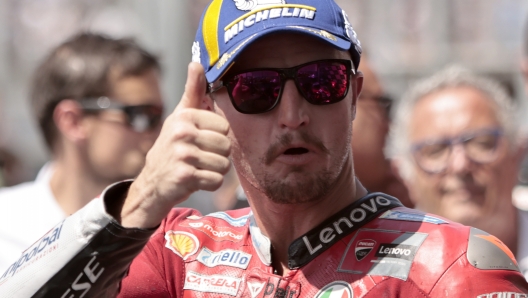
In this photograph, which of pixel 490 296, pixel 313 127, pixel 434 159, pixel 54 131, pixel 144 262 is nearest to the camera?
pixel 490 296

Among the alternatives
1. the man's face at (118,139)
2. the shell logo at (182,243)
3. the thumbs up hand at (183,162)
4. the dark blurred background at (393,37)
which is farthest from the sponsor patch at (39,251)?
the dark blurred background at (393,37)

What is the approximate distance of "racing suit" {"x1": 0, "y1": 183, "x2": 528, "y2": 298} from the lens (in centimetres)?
220

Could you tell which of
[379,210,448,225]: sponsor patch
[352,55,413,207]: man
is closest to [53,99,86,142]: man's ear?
[352,55,413,207]: man

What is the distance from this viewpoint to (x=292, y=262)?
246 centimetres

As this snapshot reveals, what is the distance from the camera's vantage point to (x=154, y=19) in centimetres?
668

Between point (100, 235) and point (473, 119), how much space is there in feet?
9.46

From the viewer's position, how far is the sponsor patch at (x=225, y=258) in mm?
2557

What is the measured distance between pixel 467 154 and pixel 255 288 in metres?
2.35

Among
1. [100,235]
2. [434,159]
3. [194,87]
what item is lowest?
[434,159]

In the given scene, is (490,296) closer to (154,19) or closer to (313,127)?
(313,127)

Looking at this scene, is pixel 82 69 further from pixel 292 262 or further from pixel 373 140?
pixel 292 262

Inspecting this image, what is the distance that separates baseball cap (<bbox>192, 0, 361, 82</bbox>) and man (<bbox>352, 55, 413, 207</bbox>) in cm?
167

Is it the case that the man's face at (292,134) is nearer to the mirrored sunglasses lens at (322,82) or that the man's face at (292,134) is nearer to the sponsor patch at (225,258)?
the mirrored sunglasses lens at (322,82)

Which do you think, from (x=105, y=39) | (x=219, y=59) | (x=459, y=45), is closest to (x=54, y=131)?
(x=105, y=39)
